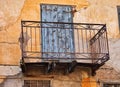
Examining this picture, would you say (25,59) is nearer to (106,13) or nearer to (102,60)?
(102,60)

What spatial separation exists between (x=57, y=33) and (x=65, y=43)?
17.0 inches

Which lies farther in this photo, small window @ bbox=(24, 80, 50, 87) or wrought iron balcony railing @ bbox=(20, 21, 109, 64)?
wrought iron balcony railing @ bbox=(20, 21, 109, 64)

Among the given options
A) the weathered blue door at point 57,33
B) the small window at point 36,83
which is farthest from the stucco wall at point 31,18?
the small window at point 36,83

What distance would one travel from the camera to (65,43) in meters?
14.1

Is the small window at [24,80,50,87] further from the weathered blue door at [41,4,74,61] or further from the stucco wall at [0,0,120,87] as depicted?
the weathered blue door at [41,4,74,61]

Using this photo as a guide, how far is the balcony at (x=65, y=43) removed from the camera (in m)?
13.6

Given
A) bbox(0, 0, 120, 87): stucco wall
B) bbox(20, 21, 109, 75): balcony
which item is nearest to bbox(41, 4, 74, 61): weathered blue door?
bbox(20, 21, 109, 75): balcony

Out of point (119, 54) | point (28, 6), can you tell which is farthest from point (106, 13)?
point (28, 6)

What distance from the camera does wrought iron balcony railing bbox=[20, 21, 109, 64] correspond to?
13.7 meters

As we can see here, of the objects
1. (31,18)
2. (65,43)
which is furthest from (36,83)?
(31,18)

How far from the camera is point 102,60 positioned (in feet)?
44.2

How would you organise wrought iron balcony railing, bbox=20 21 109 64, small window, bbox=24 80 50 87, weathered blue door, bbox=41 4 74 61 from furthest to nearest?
weathered blue door, bbox=41 4 74 61, wrought iron balcony railing, bbox=20 21 109 64, small window, bbox=24 80 50 87

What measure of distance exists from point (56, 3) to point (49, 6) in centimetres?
27

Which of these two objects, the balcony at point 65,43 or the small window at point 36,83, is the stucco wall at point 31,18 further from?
the small window at point 36,83
